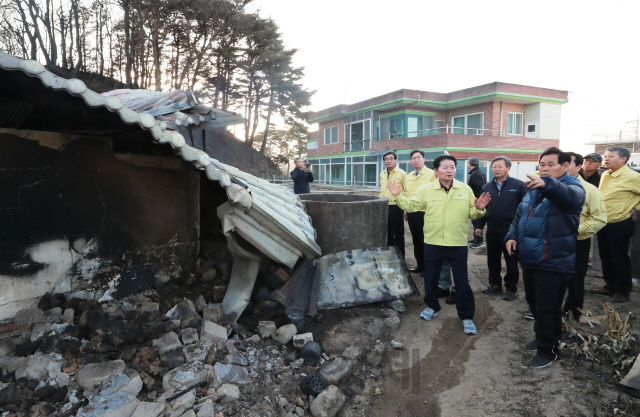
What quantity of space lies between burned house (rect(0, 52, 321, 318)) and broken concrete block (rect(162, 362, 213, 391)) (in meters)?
1.02

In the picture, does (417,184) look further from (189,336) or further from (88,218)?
(88,218)

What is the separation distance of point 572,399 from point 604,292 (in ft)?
9.89

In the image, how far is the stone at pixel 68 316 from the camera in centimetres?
319

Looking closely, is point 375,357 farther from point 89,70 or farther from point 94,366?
point 89,70

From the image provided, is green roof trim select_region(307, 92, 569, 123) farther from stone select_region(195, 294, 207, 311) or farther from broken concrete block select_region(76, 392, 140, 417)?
broken concrete block select_region(76, 392, 140, 417)

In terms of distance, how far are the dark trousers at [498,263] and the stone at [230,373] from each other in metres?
3.69

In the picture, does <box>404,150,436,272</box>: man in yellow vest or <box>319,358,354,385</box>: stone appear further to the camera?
<box>404,150,436,272</box>: man in yellow vest

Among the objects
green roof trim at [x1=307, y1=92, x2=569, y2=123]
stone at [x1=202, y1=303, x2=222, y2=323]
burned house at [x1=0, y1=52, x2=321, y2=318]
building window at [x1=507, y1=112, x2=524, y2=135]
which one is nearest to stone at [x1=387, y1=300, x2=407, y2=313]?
burned house at [x1=0, y1=52, x2=321, y2=318]

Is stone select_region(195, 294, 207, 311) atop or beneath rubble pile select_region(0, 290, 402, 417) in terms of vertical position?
atop

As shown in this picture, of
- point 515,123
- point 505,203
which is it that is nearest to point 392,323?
point 505,203

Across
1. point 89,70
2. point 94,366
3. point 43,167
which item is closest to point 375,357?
point 94,366

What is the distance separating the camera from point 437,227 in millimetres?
4074

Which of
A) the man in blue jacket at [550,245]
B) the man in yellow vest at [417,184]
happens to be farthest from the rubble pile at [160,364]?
the man in yellow vest at [417,184]

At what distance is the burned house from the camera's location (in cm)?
300
